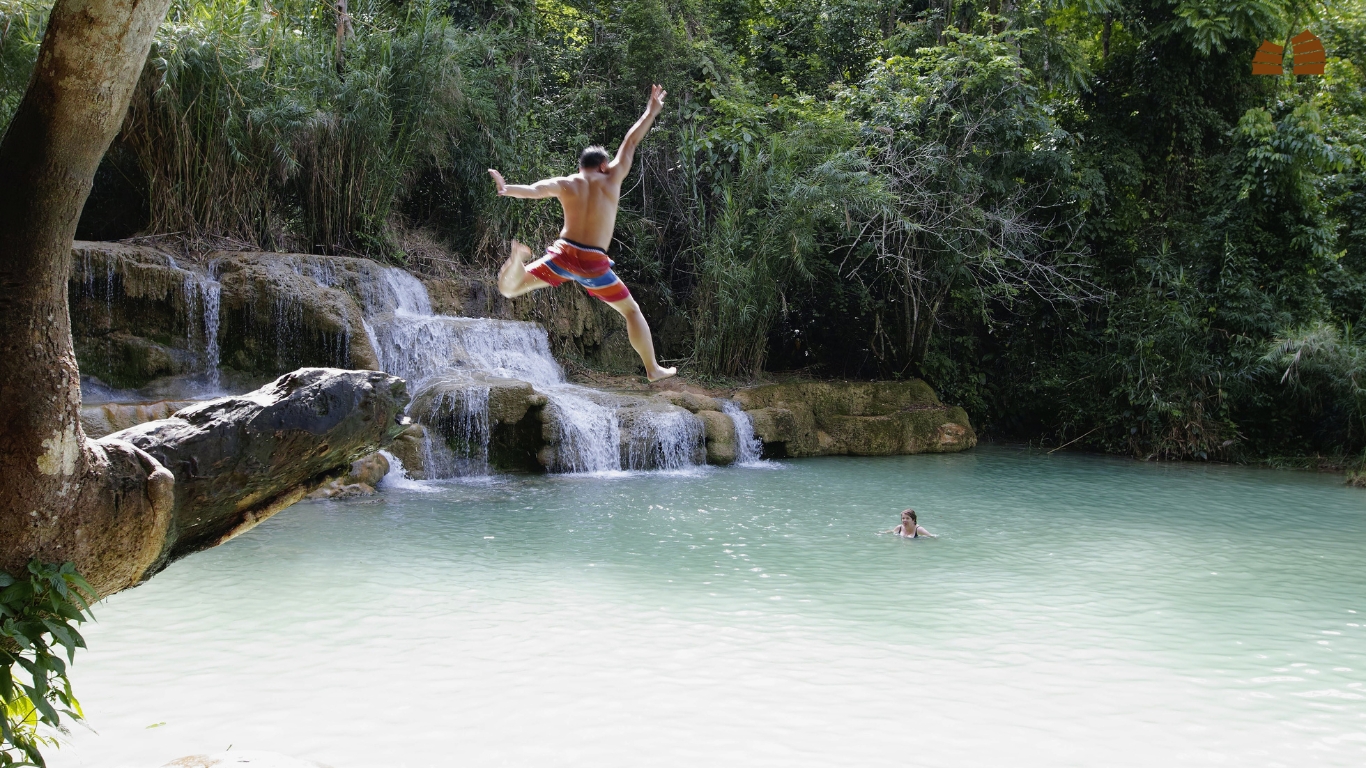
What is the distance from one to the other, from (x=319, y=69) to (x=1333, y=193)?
47.9 ft

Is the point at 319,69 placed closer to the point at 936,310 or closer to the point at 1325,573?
the point at 936,310

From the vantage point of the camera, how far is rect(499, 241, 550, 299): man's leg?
16.0 ft

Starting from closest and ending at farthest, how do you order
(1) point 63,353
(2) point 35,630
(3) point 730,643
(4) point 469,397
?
(2) point 35,630 → (1) point 63,353 → (3) point 730,643 → (4) point 469,397

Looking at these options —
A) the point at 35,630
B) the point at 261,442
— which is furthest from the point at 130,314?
the point at 35,630

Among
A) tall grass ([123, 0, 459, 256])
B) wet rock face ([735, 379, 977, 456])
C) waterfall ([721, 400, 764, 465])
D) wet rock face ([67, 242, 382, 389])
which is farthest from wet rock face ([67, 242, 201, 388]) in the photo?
wet rock face ([735, 379, 977, 456])

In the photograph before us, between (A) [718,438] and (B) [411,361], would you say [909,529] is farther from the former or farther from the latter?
(B) [411,361]

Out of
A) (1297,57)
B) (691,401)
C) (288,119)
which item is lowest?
(691,401)

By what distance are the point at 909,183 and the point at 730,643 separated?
33.0 feet

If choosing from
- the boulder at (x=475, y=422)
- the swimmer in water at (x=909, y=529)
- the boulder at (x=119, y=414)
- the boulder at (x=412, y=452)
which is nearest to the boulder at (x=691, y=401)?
the boulder at (x=475, y=422)

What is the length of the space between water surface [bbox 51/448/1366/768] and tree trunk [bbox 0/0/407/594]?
150cm

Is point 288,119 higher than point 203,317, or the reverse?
point 288,119

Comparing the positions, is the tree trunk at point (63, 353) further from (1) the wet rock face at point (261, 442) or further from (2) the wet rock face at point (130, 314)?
(2) the wet rock face at point (130, 314)

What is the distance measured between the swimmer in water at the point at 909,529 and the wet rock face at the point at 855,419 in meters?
4.97

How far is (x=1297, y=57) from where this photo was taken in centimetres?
1551
